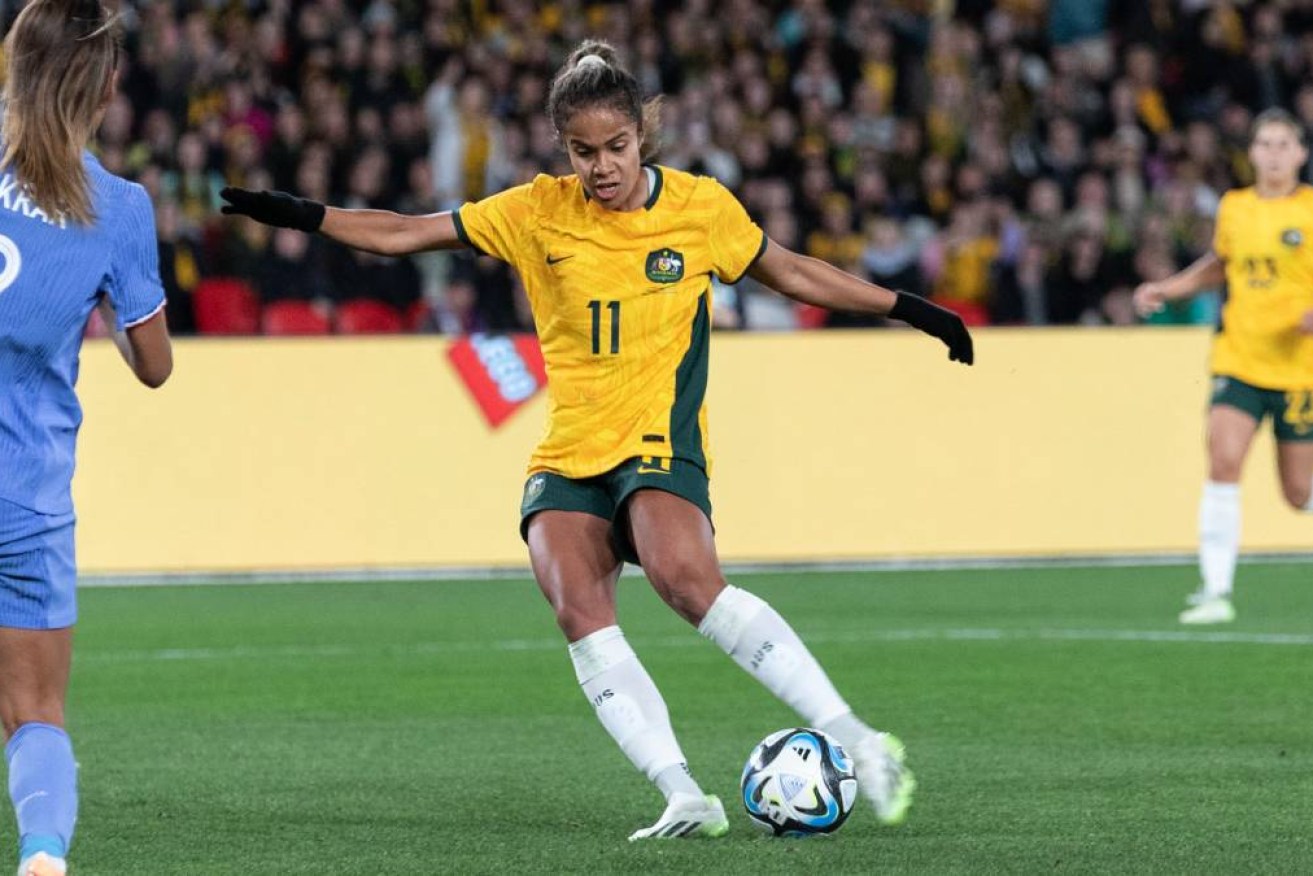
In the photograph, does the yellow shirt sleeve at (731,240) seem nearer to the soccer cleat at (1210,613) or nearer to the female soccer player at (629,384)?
the female soccer player at (629,384)

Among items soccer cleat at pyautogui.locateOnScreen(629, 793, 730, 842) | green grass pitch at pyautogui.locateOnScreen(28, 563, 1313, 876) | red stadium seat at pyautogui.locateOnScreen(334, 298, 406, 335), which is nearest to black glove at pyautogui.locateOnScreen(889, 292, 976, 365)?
green grass pitch at pyautogui.locateOnScreen(28, 563, 1313, 876)

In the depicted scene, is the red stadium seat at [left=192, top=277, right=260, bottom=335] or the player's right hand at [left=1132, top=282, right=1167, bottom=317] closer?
the player's right hand at [left=1132, top=282, right=1167, bottom=317]

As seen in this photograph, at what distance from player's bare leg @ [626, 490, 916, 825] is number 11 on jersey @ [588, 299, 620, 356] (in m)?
0.40

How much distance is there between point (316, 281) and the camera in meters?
16.6

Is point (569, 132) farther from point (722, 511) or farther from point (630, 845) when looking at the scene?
point (722, 511)

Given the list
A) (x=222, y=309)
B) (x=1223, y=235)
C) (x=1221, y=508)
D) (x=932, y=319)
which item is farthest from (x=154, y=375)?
(x=222, y=309)

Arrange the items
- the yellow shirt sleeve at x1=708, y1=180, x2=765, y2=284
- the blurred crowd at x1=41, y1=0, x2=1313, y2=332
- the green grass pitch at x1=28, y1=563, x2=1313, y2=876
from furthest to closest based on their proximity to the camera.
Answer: the blurred crowd at x1=41, y1=0, x2=1313, y2=332
the yellow shirt sleeve at x1=708, y1=180, x2=765, y2=284
the green grass pitch at x1=28, y1=563, x2=1313, y2=876

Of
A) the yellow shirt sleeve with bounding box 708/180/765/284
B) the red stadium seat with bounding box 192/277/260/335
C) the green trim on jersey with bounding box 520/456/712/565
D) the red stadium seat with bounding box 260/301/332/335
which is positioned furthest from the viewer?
the red stadium seat with bounding box 192/277/260/335

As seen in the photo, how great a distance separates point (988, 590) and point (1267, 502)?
274 centimetres

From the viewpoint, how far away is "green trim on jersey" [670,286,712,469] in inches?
260

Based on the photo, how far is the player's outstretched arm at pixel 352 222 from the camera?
640 cm

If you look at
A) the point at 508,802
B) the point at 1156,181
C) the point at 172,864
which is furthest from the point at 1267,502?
the point at 172,864

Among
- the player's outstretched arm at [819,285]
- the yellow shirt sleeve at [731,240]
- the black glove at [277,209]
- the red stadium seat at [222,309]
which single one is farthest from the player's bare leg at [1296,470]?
the red stadium seat at [222,309]

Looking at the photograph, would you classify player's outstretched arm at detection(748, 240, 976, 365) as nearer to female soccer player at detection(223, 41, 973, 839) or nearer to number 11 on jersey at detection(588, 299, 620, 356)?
female soccer player at detection(223, 41, 973, 839)
